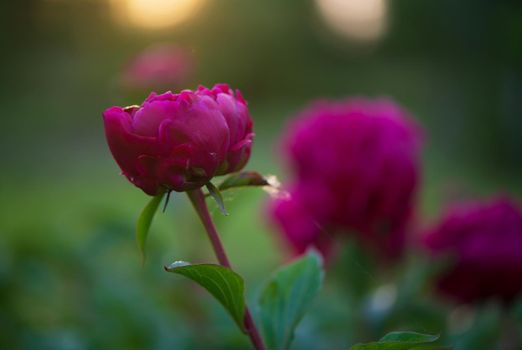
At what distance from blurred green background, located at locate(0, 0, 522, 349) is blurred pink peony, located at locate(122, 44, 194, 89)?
0.03m

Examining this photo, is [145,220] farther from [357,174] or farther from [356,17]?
[356,17]

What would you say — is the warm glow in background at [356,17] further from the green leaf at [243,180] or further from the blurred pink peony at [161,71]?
the green leaf at [243,180]

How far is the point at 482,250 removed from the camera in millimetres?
608

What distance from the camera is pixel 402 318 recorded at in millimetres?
Answer: 607

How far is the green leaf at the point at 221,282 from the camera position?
1.08 ft

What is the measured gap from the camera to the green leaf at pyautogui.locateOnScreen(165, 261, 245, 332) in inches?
13.0

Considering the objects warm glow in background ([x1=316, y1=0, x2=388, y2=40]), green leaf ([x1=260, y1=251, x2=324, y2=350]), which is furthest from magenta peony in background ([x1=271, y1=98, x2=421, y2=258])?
warm glow in background ([x1=316, y1=0, x2=388, y2=40])

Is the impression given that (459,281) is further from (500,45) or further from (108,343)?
(500,45)

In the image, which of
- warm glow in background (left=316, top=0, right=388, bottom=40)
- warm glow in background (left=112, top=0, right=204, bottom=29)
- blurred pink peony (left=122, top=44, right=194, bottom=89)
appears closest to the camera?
blurred pink peony (left=122, top=44, right=194, bottom=89)

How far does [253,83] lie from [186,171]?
281 inches

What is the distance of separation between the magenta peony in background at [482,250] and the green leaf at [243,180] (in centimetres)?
34

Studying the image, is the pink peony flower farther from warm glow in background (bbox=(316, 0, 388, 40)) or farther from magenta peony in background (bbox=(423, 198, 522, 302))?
warm glow in background (bbox=(316, 0, 388, 40))

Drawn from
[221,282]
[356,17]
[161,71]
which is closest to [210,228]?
[221,282]

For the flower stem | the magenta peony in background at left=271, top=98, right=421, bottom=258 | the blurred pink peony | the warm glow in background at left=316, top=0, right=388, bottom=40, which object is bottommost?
the flower stem
